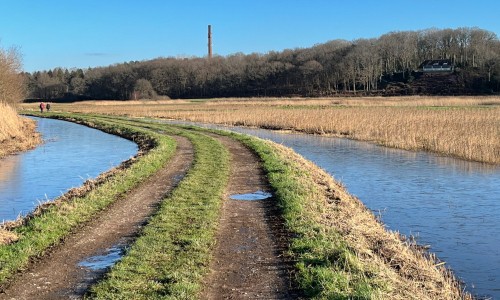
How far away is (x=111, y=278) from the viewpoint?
6.43m

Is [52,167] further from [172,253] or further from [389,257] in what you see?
[389,257]

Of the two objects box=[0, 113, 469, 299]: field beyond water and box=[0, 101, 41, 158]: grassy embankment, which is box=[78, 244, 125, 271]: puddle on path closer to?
box=[0, 113, 469, 299]: field beyond water

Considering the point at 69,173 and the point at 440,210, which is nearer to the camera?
the point at 440,210

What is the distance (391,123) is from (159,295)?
2891cm

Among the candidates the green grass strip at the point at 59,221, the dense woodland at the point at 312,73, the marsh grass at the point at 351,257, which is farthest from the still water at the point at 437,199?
the dense woodland at the point at 312,73

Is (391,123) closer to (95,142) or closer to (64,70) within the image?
(95,142)

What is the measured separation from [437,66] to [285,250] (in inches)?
4896

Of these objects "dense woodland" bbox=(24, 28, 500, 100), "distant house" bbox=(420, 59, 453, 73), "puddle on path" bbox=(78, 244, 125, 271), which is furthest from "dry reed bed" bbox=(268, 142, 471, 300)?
"distant house" bbox=(420, 59, 453, 73)

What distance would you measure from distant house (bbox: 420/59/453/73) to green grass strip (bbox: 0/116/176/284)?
11549 centimetres

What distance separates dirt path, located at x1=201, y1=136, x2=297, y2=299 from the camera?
20.2 feet

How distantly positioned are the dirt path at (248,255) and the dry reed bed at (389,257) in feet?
3.27

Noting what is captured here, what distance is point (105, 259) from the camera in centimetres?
738

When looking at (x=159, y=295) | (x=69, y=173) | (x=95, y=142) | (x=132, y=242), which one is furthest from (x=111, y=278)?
(x=95, y=142)

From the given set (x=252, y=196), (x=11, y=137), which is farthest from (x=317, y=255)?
(x=11, y=137)
